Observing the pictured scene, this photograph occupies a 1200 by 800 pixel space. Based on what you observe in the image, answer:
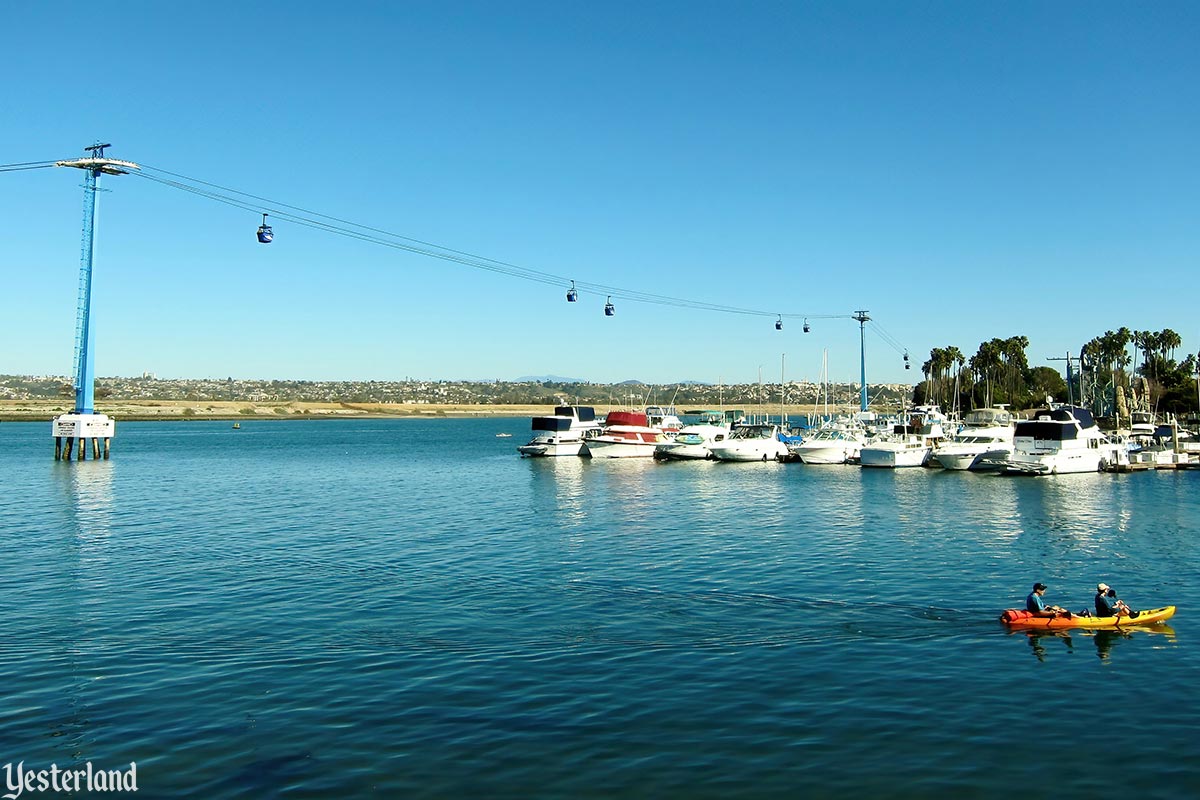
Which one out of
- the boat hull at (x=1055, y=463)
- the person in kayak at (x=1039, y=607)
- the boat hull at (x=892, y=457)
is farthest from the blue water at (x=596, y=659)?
the boat hull at (x=892, y=457)

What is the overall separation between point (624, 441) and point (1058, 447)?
141ft

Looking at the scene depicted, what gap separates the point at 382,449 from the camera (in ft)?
465

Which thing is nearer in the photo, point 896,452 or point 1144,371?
point 896,452

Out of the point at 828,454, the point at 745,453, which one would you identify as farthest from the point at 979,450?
the point at 745,453

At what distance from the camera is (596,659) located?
22.7m

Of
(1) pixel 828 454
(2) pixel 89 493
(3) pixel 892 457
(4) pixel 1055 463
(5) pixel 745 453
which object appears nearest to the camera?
(2) pixel 89 493

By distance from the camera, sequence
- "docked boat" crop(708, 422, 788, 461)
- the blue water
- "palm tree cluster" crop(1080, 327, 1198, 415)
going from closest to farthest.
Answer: the blue water → "docked boat" crop(708, 422, 788, 461) → "palm tree cluster" crop(1080, 327, 1198, 415)

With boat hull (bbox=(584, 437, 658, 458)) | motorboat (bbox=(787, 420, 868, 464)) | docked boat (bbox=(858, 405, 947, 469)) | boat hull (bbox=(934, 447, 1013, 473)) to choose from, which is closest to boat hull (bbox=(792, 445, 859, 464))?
motorboat (bbox=(787, 420, 868, 464))

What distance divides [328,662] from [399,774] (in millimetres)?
7303

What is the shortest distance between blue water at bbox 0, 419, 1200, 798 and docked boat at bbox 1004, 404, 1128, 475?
30.0 metres

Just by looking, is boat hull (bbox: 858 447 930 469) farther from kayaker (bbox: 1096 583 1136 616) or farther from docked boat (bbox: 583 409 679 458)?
kayaker (bbox: 1096 583 1136 616)

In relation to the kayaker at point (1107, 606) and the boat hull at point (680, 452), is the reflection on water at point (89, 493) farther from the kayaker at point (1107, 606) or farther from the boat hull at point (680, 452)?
the boat hull at point (680, 452)

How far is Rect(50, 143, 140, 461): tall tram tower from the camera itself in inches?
3027

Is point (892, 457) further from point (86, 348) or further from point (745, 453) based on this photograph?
point (86, 348)
